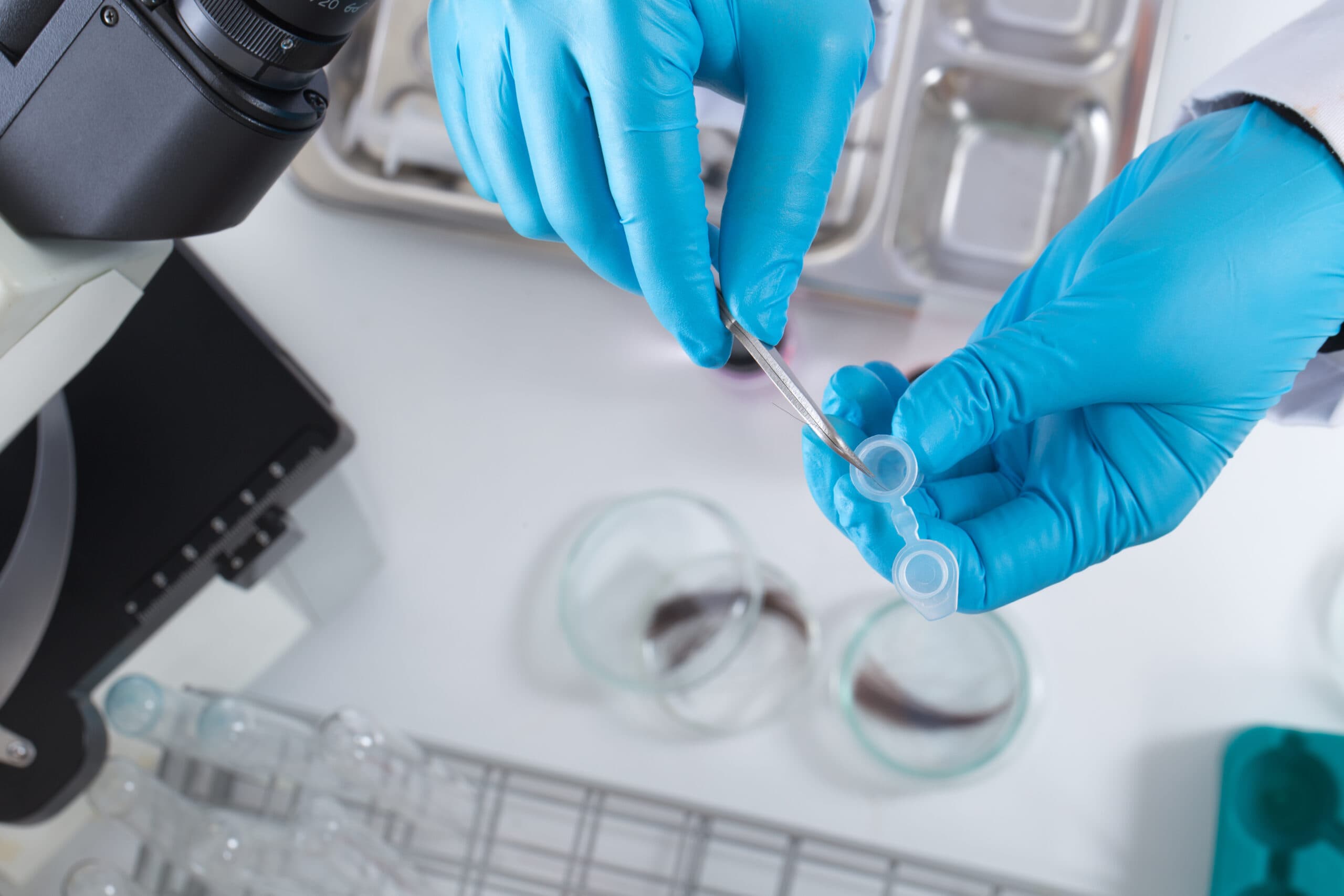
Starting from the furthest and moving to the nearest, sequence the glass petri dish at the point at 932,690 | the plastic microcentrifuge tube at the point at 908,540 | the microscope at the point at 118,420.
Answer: the glass petri dish at the point at 932,690 < the plastic microcentrifuge tube at the point at 908,540 < the microscope at the point at 118,420

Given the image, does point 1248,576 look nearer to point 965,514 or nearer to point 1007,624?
point 1007,624

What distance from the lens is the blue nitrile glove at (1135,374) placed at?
0.67 metres

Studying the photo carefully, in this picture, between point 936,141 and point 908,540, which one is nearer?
point 908,540

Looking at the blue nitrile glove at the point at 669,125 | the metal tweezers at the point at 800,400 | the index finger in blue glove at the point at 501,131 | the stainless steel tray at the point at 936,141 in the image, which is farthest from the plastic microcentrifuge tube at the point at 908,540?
the stainless steel tray at the point at 936,141

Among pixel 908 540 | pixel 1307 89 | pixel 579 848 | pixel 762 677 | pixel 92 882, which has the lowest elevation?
pixel 579 848

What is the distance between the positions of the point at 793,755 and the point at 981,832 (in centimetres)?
21

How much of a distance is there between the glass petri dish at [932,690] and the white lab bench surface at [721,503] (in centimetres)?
4

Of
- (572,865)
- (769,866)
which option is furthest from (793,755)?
(572,865)

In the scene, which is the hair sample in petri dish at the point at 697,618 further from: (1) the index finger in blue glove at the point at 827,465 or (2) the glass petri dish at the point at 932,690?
(1) the index finger in blue glove at the point at 827,465

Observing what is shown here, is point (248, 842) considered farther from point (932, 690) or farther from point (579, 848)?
point (932, 690)

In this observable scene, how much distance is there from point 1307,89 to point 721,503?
2.19 feet

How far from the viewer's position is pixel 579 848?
1.01 m

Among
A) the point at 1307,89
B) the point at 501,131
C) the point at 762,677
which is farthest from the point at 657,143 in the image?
the point at 762,677

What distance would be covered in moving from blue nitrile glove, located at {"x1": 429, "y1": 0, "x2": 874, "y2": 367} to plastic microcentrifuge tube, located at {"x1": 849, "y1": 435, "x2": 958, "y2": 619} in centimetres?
14
